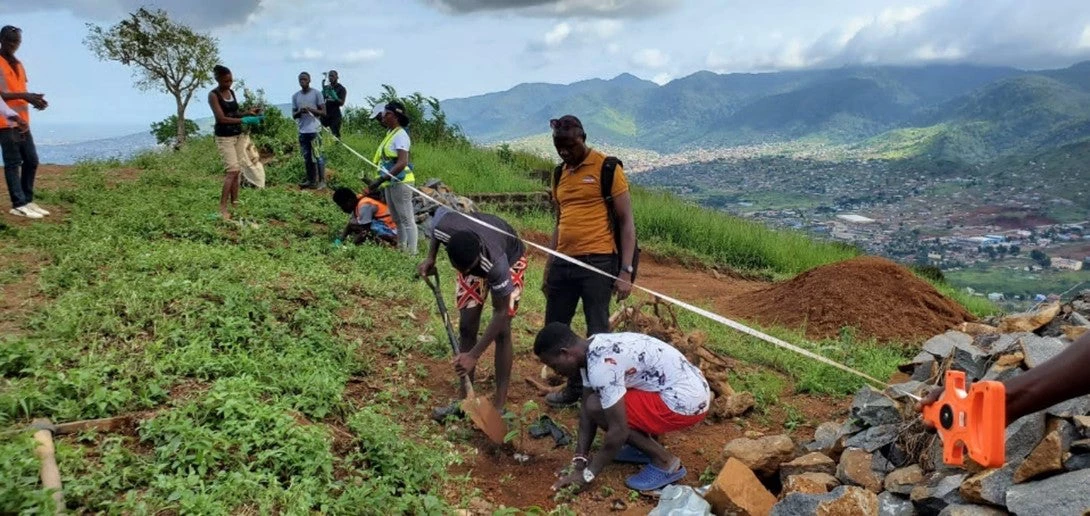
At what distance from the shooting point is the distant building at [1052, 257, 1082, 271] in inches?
664

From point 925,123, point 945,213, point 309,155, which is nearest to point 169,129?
point 309,155

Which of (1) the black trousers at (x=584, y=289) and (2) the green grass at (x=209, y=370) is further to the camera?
(1) the black trousers at (x=584, y=289)

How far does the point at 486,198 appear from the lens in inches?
517

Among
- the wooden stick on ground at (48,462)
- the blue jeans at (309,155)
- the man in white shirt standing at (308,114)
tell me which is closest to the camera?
the wooden stick on ground at (48,462)

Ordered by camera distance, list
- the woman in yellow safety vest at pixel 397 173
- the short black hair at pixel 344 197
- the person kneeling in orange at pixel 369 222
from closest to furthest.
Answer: the woman in yellow safety vest at pixel 397 173 → the person kneeling in orange at pixel 369 222 → the short black hair at pixel 344 197

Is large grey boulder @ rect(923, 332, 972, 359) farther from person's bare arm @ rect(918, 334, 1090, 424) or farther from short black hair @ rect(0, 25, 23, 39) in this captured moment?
short black hair @ rect(0, 25, 23, 39)

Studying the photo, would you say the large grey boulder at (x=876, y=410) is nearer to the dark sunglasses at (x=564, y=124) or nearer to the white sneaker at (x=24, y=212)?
the dark sunglasses at (x=564, y=124)

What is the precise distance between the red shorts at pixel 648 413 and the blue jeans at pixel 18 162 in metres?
6.36

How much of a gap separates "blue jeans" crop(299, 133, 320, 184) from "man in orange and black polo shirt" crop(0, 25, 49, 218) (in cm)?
380

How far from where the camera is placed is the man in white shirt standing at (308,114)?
10523 mm

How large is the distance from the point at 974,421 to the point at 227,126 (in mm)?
7734

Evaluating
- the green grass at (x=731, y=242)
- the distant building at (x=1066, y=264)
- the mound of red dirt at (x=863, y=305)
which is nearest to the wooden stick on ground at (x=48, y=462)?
the mound of red dirt at (x=863, y=305)

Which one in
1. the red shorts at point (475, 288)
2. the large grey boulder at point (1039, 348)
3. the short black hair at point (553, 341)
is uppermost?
the red shorts at point (475, 288)

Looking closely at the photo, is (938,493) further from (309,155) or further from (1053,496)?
(309,155)
